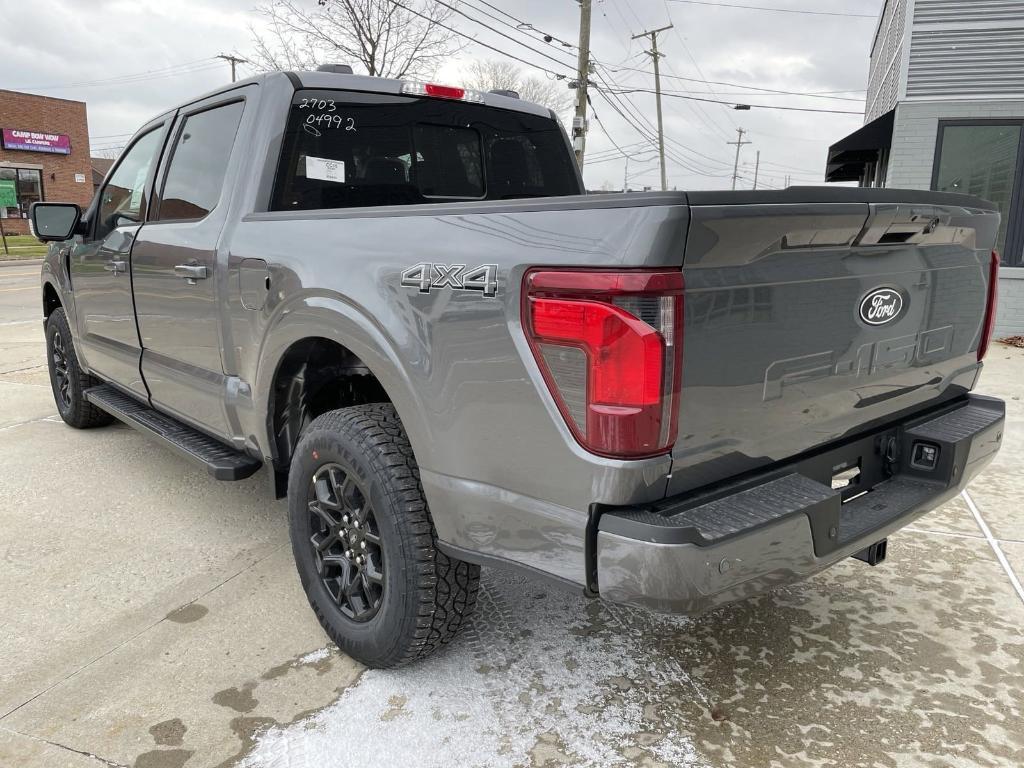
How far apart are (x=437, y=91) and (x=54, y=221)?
7.83ft

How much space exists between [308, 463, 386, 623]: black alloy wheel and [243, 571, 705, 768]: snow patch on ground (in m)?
0.27

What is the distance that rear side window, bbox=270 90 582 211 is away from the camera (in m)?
3.10

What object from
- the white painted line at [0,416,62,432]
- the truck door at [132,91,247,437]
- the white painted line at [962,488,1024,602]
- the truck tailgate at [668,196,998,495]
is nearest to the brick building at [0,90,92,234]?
the white painted line at [0,416,62,432]

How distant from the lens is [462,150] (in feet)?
12.0

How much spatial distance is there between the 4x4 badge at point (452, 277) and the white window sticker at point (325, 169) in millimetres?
1191

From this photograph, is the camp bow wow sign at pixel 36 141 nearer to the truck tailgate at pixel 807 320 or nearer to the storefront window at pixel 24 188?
the storefront window at pixel 24 188

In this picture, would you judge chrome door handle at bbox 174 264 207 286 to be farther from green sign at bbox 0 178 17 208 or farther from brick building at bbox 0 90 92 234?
brick building at bbox 0 90 92 234

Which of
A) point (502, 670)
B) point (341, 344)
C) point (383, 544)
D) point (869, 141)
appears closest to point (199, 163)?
point (341, 344)

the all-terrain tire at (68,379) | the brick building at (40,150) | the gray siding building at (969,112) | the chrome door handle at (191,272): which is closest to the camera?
the chrome door handle at (191,272)

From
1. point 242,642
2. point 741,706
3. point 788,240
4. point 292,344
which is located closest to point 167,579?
point 242,642

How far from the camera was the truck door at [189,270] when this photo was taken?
313 cm

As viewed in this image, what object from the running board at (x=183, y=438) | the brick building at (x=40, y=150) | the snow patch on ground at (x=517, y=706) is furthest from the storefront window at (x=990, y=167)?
the brick building at (x=40, y=150)

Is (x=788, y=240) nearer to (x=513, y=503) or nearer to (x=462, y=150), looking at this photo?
(x=513, y=503)

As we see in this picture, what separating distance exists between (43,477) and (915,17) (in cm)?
1105
